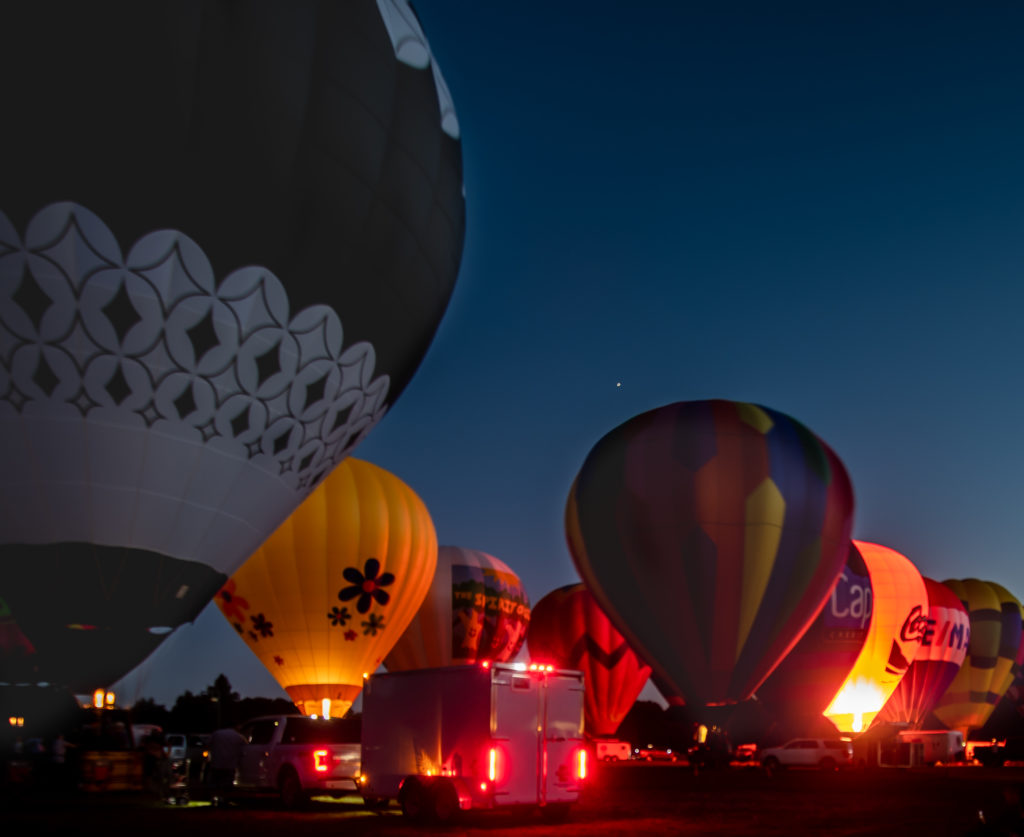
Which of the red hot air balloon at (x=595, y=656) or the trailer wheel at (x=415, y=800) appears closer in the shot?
the trailer wheel at (x=415, y=800)

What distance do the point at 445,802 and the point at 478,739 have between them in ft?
3.42

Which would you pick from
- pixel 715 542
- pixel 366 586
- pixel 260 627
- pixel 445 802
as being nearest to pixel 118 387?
pixel 445 802

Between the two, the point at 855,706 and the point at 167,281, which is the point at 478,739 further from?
the point at 855,706

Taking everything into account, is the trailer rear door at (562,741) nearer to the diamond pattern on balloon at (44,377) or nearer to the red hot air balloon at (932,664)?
the diamond pattern on balloon at (44,377)

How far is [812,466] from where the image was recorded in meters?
29.8

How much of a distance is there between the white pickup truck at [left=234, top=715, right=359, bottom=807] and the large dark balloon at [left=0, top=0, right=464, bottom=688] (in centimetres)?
427

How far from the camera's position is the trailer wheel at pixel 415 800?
14633 mm

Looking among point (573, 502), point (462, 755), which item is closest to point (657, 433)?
point (573, 502)

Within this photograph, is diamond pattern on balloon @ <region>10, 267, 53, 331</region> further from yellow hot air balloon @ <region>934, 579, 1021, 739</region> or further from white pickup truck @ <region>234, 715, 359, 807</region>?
yellow hot air balloon @ <region>934, 579, 1021, 739</region>

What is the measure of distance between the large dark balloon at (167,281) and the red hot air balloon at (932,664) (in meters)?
35.5

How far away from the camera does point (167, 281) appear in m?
12.7

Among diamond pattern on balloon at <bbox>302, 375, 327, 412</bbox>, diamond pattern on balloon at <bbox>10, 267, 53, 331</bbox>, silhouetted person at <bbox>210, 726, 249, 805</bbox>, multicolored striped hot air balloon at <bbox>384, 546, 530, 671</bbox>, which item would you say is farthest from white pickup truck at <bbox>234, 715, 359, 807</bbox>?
multicolored striped hot air balloon at <bbox>384, 546, 530, 671</bbox>

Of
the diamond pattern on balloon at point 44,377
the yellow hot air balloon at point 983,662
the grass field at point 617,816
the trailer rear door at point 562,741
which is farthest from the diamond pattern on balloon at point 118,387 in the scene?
the yellow hot air balloon at point 983,662

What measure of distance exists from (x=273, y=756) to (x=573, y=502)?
600 inches
